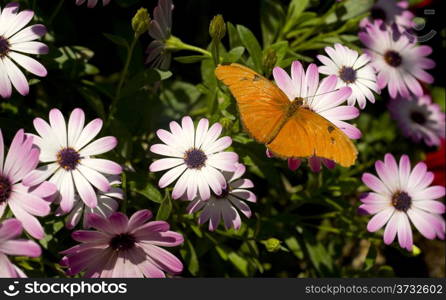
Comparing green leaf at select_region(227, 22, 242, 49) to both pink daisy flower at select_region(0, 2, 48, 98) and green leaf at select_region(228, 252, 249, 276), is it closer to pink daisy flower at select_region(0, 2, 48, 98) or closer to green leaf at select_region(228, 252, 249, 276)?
pink daisy flower at select_region(0, 2, 48, 98)

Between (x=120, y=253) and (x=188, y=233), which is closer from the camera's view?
(x=120, y=253)

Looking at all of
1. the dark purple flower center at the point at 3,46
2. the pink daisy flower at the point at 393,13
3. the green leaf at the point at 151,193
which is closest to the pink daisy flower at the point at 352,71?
the pink daisy flower at the point at 393,13

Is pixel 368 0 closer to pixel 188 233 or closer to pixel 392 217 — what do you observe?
pixel 392 217

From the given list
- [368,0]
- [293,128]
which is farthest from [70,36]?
[368,0]

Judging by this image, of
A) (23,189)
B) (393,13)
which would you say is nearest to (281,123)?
Result: (23,189)

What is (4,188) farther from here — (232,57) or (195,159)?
(232,57)
